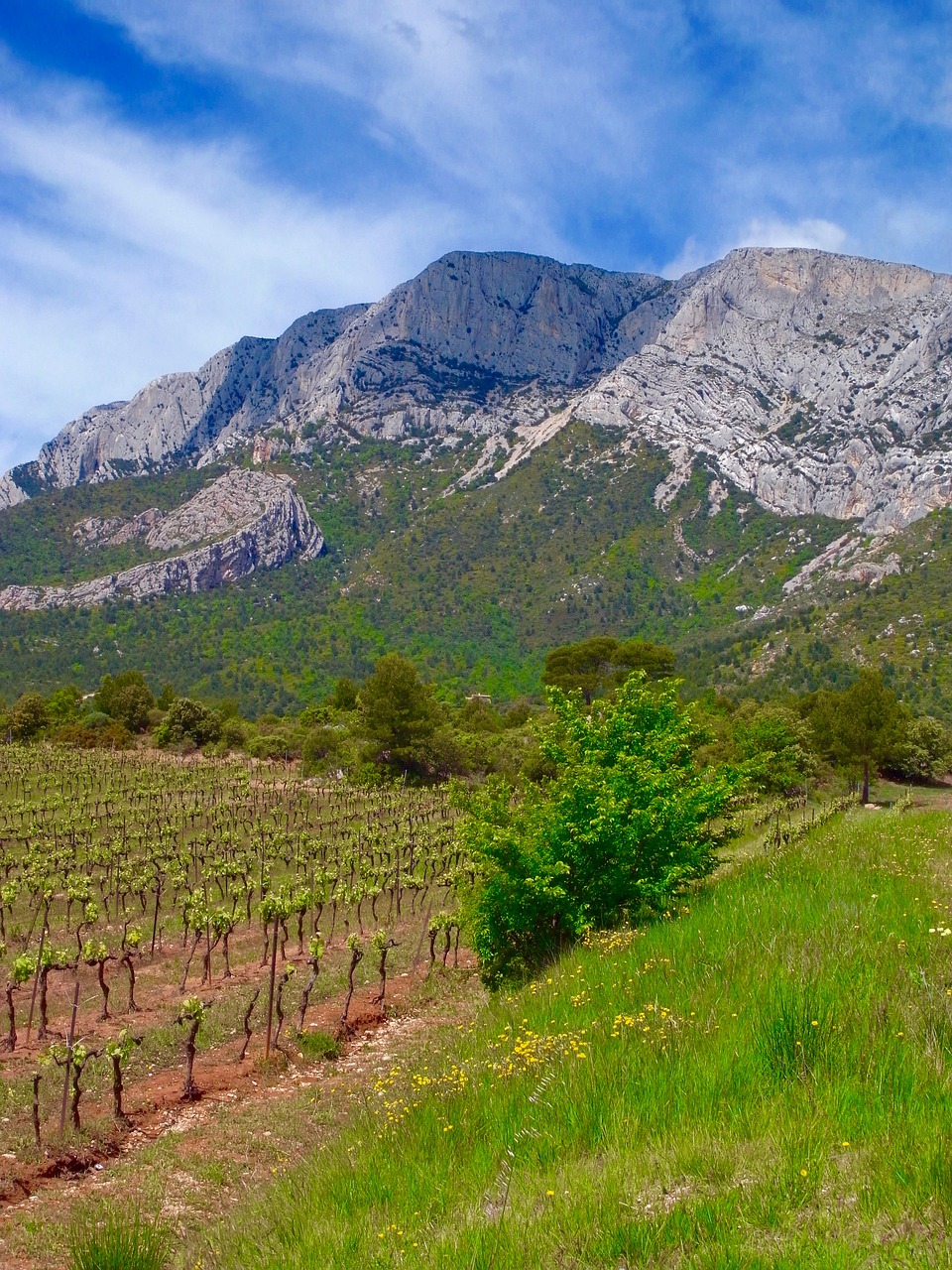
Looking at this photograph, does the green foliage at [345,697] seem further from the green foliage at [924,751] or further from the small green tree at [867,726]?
the green foliage at [924,751]

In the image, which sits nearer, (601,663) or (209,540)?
(601,663)

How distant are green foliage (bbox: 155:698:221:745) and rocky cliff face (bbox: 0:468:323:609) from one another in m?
90.6

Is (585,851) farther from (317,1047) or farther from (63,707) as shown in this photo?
(63,707)

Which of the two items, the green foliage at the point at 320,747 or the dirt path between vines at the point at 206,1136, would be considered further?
the green foliage at the point at 320,747

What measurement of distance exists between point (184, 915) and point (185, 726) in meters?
54.1

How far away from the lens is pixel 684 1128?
12.6 feet

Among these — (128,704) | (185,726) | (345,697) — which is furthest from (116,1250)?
(128,704)

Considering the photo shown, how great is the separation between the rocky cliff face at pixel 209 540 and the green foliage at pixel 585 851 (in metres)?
158

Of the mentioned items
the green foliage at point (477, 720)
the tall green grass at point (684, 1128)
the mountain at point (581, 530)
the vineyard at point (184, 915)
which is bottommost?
the vineyard at point (184, 915)

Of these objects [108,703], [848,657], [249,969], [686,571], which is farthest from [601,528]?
[249,969]

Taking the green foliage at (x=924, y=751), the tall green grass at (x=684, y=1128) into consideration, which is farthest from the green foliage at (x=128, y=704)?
the tall green grass at (x=684, y=1128)

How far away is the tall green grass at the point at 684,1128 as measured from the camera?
299cm

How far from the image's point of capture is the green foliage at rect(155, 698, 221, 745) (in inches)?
2945

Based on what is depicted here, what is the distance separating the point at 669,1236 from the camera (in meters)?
2.99
